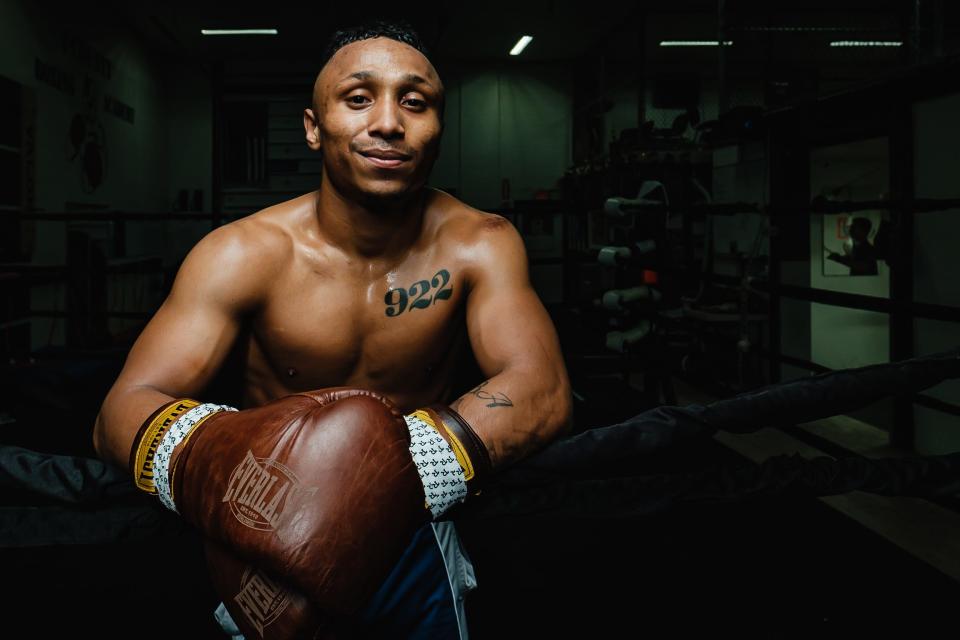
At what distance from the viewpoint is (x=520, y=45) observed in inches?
369

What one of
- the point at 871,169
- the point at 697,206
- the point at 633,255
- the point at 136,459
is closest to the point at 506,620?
the point at 136,459

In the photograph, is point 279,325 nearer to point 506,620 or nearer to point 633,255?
point 506,620

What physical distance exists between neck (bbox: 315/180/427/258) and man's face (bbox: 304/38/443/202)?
0.13 feet

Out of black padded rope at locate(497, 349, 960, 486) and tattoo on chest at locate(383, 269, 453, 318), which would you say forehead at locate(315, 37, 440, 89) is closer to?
tattoo on chest at locate(383, 269, 453, 318)

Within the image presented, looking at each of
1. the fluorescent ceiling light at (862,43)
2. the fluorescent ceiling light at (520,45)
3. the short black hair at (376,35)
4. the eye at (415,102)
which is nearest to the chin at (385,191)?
the eye at (415,102)

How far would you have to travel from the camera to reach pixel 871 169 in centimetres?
482

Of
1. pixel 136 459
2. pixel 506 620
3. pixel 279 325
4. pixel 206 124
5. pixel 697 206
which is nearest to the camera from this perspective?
pixel 136 459

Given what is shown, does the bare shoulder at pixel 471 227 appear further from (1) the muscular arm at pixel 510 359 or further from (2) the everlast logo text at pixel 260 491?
(2) the everlast logo text at pixel 260 491

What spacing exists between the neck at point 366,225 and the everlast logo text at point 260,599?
2.15 feet

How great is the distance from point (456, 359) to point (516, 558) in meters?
1.04

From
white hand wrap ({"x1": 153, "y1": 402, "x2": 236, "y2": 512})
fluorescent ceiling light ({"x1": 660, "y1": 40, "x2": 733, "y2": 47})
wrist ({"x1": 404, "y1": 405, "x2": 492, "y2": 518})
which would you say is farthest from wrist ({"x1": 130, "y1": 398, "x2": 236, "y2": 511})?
fluorescent ceiling light ({"x1": 660, "y1": 40, "x2": 733, "y2": 47})

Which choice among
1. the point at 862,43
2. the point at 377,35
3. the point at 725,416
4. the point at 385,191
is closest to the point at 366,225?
the point at 385,191

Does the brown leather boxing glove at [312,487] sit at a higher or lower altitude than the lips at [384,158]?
lower

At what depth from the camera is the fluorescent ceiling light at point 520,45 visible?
907 cm
